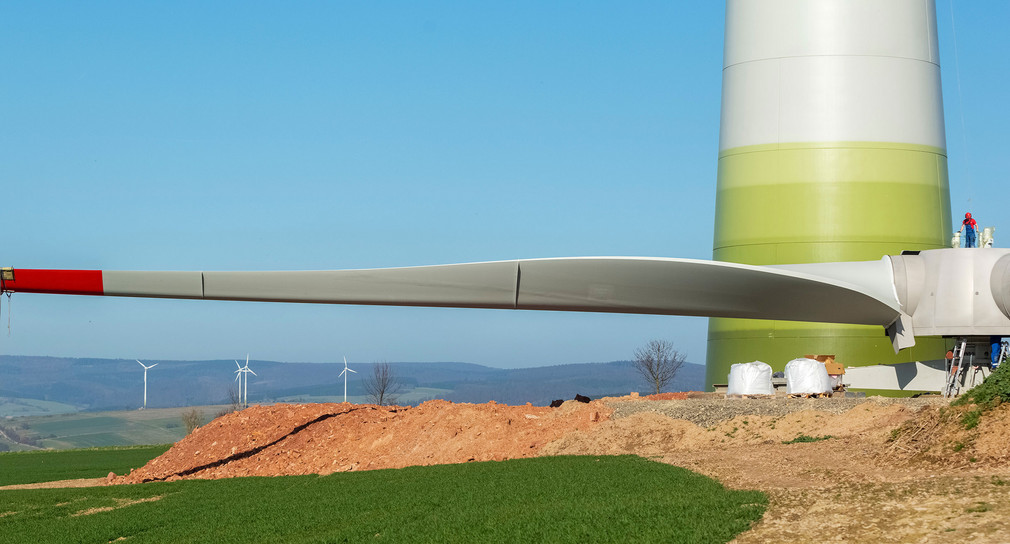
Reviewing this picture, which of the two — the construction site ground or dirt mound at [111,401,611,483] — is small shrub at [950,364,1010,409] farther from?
dirt mound at [111,401,611,483]

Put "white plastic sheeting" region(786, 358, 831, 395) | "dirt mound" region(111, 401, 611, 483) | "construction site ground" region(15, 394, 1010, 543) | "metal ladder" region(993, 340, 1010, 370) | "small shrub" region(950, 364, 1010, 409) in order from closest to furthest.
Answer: "construction site ground" region(15, 394, 1010, 543) → "small shrub" region(950, 364, 1010, 409) → "metal ladder" region(993, 340, 1010, 370) → "dirt mound" region(111, 401, 611, 483) → "white plastic sheeting" region(786, 358, 831, 395)

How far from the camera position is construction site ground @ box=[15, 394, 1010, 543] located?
12820mm

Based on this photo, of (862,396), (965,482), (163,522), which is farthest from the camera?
(862,396)

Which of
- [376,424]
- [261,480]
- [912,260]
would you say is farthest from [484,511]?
[376,424]

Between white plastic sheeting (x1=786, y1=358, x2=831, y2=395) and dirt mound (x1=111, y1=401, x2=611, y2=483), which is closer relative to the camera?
dirt mound (x1=111, y1=401, x2=611, y2=483)

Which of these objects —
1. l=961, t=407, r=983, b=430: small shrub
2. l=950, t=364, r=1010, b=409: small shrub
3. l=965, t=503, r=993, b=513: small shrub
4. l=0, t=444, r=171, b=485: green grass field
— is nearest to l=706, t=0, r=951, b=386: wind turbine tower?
l=950, t=364, r=1010, b=409: small shrub

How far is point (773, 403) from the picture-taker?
26.8 m

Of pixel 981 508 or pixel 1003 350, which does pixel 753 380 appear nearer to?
pixel 1003 350

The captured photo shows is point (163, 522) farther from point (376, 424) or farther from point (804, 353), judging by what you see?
point (804, 353)

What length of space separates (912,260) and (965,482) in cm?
1110

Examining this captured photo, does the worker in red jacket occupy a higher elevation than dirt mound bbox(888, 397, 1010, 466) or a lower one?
higher

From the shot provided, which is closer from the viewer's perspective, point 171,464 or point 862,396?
point 862,396

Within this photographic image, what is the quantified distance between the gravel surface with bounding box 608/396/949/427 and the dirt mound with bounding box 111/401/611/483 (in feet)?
4.58

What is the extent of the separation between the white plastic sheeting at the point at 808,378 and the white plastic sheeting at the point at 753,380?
1.92 feet
